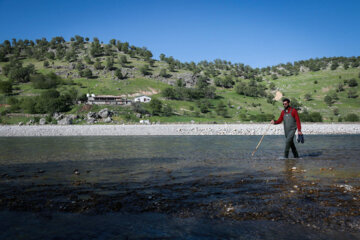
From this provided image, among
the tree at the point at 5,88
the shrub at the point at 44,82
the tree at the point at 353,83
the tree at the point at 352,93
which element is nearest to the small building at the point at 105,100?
the shrub at the point at 44,82

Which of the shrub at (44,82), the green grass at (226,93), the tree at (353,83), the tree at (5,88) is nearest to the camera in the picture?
the green grass at (226,93)

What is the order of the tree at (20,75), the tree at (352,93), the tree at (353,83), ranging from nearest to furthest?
the tree at (352,93)
the tree at (20,75)
the tree at (353,83)

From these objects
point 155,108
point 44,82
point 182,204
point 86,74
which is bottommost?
point 182,204

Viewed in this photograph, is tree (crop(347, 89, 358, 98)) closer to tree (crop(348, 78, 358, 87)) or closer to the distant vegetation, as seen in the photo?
the distant vegetation

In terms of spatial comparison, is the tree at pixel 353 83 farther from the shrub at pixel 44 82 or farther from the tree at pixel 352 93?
the shrub at pixel 44 82

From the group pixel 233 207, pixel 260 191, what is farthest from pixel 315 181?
pixel 233 207

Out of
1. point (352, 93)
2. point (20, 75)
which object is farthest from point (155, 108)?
point (352, 93)

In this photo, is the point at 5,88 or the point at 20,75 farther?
the point at 20,75

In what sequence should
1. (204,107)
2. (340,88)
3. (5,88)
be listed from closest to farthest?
(204,107)
(5,88)
(340,88)

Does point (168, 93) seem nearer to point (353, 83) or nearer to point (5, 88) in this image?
point (5, 88)

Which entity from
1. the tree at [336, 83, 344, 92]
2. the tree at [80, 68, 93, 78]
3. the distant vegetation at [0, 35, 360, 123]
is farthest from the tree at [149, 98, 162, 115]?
the tree at [336, 83, 344, 92]

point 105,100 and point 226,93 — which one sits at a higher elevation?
point 226,93

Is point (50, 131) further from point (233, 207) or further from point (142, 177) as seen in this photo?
point (233, 207)

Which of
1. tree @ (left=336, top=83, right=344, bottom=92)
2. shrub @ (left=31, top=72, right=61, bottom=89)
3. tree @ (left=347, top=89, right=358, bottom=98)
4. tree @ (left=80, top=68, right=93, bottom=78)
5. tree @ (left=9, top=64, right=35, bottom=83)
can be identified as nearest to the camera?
shrub @ (left=31, top=72, right=61, bottom=89)
